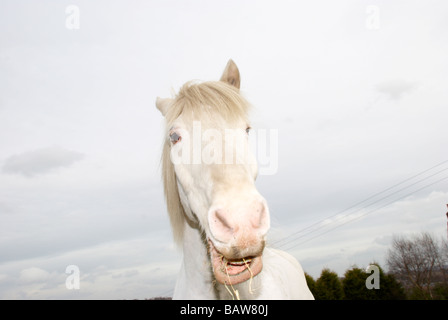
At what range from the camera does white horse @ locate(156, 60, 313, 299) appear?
7.35ft

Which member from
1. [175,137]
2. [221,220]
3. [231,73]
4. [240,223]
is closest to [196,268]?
[221,220]

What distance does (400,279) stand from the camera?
3353cm

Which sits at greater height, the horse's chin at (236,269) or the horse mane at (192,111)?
the horse mane at (192,111)

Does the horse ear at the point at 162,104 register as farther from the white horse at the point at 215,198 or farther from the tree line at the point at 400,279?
the tree line at the point at 400,279

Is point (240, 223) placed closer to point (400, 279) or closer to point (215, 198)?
point (215, 198)

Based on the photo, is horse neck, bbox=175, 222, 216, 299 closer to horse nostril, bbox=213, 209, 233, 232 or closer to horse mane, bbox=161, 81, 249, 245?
horse mane, bbox=161, 81, 249, 245

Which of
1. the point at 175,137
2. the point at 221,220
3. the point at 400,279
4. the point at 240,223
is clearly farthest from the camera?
the point at 400,279

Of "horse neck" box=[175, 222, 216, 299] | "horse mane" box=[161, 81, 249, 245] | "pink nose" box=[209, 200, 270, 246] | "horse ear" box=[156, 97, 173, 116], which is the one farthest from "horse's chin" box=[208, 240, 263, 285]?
"horse ear" box=[156, 97, 173, 116]

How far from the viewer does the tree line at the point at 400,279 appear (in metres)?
22.9

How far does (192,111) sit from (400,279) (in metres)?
38.4

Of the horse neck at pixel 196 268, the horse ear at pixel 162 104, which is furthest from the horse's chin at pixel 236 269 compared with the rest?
the horse ear at pixel 162 104

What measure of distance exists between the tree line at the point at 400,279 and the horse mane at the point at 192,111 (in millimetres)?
21404
